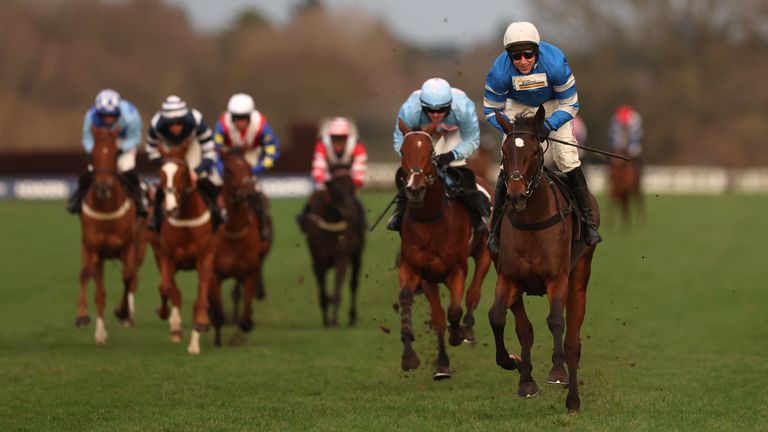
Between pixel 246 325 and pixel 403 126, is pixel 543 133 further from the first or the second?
pixel 246 325

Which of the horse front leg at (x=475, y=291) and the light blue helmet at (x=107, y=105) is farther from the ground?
the light blue helmet at (x=107, y=105)

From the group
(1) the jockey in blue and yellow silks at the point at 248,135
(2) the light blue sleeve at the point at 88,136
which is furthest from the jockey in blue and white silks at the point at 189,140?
(1) the jockey in blue and yellow silks at the point at 248,135

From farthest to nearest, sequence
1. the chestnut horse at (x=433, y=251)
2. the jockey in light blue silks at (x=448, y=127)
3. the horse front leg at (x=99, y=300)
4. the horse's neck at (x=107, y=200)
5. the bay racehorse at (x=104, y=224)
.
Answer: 1. the horse's neck at (x=107, y=200)
2. the horse front leg at (x=99, y=300)
3. the bay racehorse at (x=104, y=224)
4. the jockey in light blue silks at (x=448, y=127)
5. the chestnut horse at (x=433, y=251)

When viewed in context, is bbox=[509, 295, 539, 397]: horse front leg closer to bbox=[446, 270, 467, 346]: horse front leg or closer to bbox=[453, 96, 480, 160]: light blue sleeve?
bbox=[446, 270, 467, 346]: horse front leg

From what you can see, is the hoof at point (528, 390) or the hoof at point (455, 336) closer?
the hoof at point (528, 390)

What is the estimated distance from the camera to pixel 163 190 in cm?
1253

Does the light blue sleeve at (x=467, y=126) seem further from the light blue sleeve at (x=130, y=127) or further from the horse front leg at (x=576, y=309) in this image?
the light blue sleeve at (x=130, y=127)

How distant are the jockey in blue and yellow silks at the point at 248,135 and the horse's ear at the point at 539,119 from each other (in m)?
6.04

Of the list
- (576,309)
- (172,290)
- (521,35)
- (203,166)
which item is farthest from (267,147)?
(521,35)

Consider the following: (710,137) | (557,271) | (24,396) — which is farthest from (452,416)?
(710,137)

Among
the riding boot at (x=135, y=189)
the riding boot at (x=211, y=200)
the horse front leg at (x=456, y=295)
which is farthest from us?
the riding boot at (x=135, y=189)

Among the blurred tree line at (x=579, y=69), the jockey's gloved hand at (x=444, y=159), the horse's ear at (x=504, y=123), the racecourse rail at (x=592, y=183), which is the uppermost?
the blurred tree line at (x=579, y=69)

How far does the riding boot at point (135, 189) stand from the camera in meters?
13.8

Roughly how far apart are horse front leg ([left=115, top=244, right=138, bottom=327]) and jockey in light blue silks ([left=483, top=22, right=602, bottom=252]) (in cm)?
562
